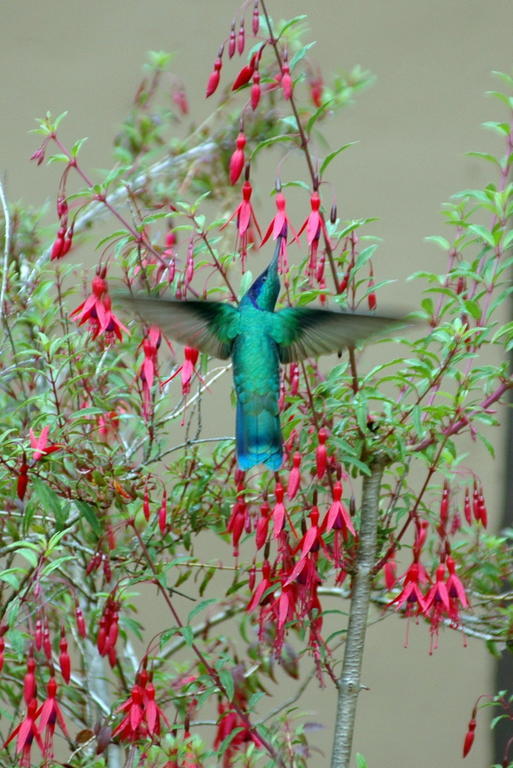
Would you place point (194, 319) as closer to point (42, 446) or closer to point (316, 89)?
point (42, 446)

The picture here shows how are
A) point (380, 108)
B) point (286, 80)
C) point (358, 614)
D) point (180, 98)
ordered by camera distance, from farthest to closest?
point (380, 108), point (180, 98), point (358, 614), point (286, 80)

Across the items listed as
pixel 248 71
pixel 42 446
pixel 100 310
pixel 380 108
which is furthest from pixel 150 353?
pixel 380 108

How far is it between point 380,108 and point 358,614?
1775 mm

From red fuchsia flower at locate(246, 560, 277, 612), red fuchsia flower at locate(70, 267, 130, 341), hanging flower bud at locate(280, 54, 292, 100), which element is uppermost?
hanging flower bud at locate(280, 54, 292, 100)

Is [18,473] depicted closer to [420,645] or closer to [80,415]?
[80,415]

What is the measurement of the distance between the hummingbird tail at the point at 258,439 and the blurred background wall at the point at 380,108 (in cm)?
148

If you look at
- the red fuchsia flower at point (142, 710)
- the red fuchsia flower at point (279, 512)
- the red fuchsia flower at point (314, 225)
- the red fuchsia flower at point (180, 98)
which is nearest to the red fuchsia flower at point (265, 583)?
the red fuchsia flower at point (279, 512)

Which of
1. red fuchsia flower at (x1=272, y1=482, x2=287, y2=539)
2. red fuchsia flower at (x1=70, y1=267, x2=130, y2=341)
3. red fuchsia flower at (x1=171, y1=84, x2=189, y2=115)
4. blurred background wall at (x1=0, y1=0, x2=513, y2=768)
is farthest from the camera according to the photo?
blurred background wall at (x1=0, y1=0, x2=513, y2=768)

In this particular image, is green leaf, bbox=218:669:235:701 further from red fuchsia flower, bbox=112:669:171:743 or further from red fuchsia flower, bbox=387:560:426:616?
red fuchsia flower, bbox=387:560:426:616

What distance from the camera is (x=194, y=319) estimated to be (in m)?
1.33

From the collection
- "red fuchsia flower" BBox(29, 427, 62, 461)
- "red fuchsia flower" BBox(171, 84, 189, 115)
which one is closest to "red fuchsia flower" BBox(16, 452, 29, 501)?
"red fuchsia flower" BBox(29, 427, 62, 461)

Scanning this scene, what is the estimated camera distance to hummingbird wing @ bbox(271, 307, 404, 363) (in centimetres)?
117

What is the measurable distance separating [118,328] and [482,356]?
160 centimetres

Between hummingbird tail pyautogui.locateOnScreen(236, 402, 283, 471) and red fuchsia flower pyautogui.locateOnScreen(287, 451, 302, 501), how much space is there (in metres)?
0.03
